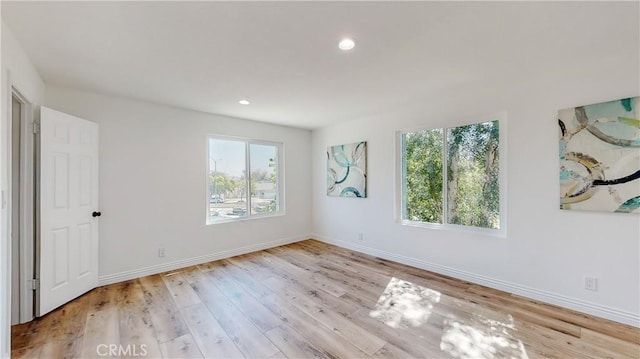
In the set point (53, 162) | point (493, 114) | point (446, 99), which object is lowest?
point (53, 162)

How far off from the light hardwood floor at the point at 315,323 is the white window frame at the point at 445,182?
26.4 inches

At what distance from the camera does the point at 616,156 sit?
2.29 m

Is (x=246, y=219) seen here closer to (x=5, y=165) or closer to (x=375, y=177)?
(x=375, y=177)

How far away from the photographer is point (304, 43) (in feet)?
6.67

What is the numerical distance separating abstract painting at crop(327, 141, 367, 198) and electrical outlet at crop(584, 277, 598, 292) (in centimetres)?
274

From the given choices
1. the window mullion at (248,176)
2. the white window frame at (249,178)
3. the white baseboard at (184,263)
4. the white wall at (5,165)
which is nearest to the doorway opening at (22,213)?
the white wall at (5,165)

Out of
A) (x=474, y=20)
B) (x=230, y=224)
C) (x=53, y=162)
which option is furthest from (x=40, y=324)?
(x=474, y=20)

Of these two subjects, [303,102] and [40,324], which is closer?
[40,324]

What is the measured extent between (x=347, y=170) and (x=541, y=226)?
282 cm

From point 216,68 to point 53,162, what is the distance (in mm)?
1887

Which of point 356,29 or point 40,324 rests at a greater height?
point 356,29

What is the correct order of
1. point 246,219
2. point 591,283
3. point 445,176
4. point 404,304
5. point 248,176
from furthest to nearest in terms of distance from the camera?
→ point 248,176 < point 246,219 < point 445,176 < point 404,304 < point 591,283

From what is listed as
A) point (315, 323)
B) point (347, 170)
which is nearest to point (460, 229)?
point (347, 170)

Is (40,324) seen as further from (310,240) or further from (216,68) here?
(310,240)
